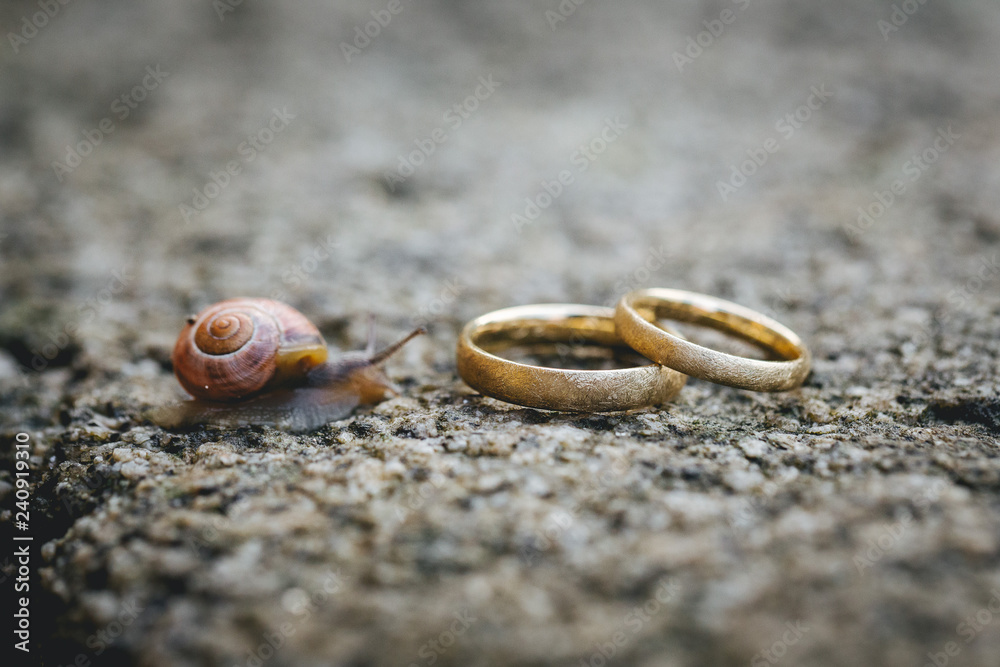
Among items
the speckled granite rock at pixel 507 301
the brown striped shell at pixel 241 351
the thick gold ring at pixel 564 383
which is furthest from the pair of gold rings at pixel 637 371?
the brown striped shell at pixel 241 351

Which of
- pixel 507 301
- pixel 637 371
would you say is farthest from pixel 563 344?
pixel 637 371

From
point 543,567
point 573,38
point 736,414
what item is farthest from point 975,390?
point 573,38

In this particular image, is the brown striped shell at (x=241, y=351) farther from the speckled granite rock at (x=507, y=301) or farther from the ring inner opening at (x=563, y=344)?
the ring inner opening at (x=563, y=344)

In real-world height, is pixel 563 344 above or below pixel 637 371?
below

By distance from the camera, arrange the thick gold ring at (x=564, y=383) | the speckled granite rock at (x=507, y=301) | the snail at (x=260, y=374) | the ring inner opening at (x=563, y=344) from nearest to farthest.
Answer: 1. the speckled granite rock at (x=507, y=301)
2. the thick gold ring at (x=564, y=383)
3. the snail at (x=260, y=374)
4. the ring inner opening at (x=563, y=344)

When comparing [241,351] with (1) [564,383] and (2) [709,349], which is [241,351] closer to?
(1) [564,383]

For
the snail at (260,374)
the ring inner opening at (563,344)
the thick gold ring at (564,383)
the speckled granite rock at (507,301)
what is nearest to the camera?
the speckled granite rock at (507,301)
